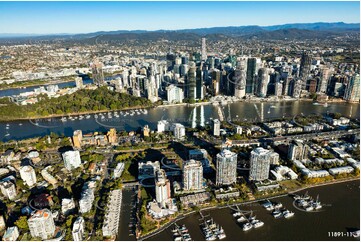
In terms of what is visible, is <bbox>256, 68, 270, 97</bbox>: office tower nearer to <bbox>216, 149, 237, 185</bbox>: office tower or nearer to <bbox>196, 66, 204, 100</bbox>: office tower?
<bbox>196, 66, 204, 100</bbox>: office tower

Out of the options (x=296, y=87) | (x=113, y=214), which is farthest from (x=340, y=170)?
(x=296, y=87)

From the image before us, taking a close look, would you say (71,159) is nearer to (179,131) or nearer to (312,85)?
(179,131)

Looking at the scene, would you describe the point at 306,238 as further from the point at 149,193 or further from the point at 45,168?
the point at 45,168

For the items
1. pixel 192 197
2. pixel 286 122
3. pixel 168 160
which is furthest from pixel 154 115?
pixel 192 197

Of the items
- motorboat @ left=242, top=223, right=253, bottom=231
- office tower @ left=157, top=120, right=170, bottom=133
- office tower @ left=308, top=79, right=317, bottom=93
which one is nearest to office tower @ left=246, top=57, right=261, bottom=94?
office tower @ left=308, top=79, right=317, bottom=93

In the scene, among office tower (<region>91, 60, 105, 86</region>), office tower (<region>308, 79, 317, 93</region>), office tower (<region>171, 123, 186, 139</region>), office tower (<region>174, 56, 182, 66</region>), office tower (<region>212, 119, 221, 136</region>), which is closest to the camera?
office tower (<region>171, 123, 186, 139</region>)

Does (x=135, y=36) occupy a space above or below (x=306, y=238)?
above
